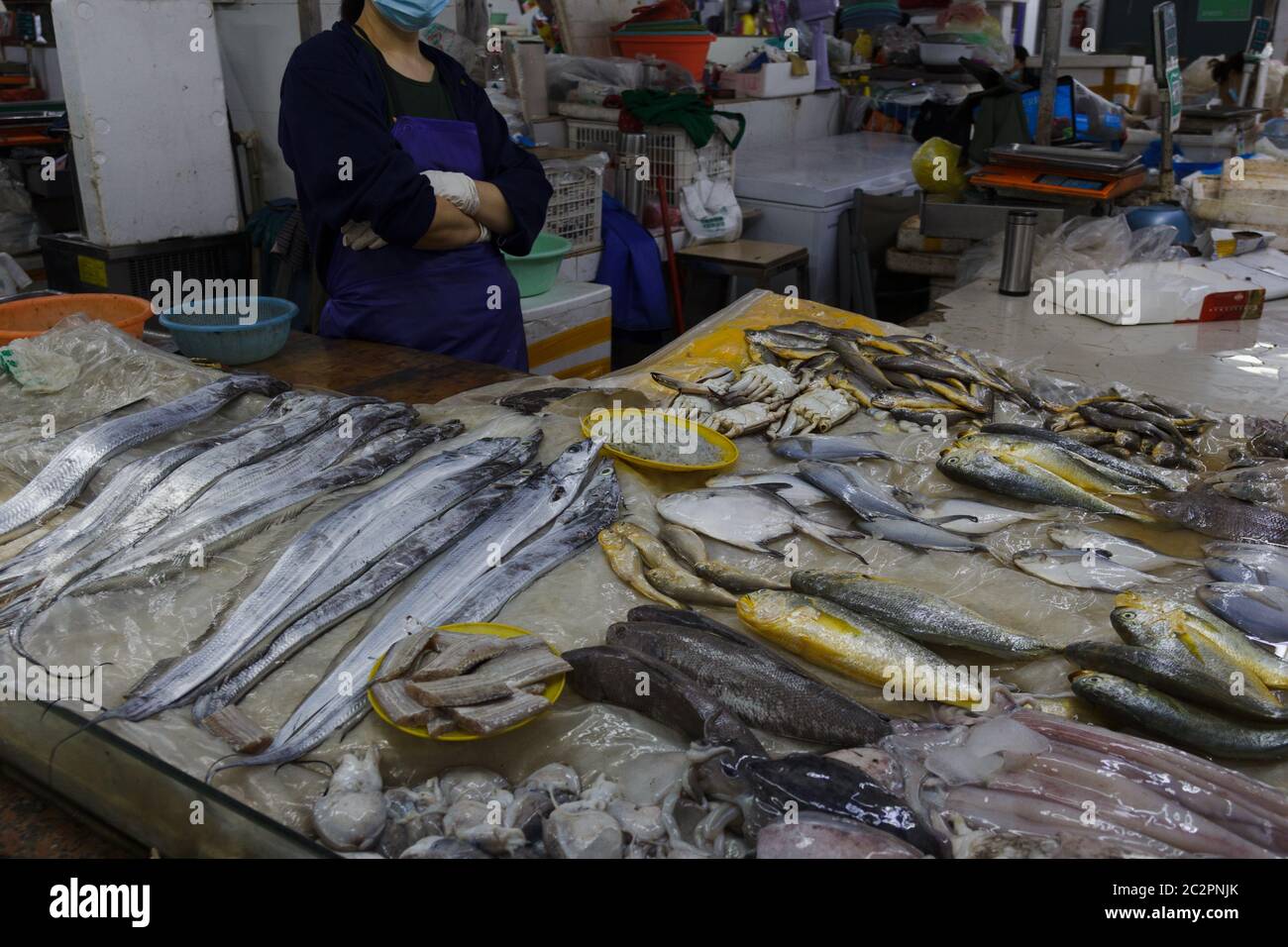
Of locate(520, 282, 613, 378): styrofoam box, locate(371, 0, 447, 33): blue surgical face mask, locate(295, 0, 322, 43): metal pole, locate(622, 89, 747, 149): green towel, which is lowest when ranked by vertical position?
locate(520, 282, 613, 378): styrofoam box

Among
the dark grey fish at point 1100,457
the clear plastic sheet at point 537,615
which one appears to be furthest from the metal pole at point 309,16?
the dark grey fish at point 1100,457

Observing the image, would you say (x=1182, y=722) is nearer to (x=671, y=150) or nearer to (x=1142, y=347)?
(x=1142, y=347)

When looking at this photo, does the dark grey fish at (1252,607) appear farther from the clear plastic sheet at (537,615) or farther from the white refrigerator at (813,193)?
the white refrigerator at (813,193)

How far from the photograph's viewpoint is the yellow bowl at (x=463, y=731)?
1541mm

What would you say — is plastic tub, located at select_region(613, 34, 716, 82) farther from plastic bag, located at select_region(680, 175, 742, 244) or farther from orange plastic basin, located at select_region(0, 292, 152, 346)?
orange plastic basin, located at select_region(0, 292, 152, 346)

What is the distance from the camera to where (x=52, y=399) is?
114 inches

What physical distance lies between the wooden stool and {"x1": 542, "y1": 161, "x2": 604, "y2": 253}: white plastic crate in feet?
2.45

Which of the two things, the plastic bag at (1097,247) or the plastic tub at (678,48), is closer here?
the plastic bag at (1097,247)

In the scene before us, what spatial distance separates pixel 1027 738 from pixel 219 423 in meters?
2.24

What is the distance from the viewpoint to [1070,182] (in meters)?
5.41

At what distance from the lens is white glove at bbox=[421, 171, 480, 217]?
3365 millimetres

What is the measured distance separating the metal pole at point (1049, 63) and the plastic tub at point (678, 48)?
234cm

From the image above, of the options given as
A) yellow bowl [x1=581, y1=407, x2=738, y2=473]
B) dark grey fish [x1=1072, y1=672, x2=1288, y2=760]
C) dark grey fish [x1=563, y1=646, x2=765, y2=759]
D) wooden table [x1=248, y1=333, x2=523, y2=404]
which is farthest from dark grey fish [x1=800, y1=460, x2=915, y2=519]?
wooden table [x1=248, y1=333, x2=523, y2=404]

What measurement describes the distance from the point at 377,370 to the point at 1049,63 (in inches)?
174
